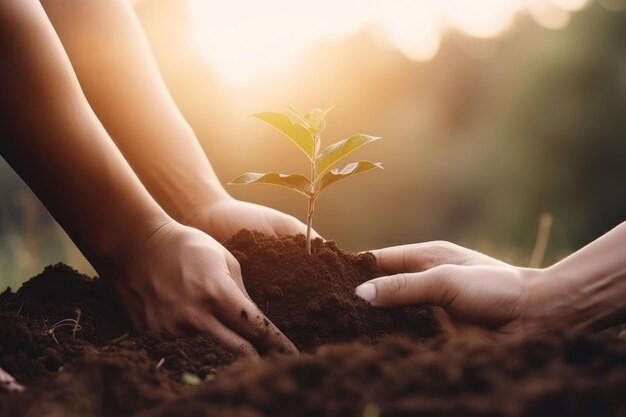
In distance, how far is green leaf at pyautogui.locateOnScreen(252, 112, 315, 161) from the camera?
2.18m

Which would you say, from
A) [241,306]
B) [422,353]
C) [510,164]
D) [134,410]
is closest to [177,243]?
[241,306]

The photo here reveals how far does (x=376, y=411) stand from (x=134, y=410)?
1.63 feet

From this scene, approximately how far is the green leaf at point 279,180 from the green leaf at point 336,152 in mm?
67

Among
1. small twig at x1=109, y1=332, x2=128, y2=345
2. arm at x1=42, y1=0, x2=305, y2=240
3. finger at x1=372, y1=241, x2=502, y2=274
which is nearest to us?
small twig at x1=109, y1=332, x2=128, y2=345

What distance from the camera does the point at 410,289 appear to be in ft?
7.34

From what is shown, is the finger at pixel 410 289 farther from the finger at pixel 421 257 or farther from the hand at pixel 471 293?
the finger at pixel 421 257

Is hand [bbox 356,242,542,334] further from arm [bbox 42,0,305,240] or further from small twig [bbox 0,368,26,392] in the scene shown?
small twig [bbox 0,368,26,392]

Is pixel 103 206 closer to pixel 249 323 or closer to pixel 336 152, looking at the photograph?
pixel 249 323

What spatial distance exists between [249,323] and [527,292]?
38.7 inches

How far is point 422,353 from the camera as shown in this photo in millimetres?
1353

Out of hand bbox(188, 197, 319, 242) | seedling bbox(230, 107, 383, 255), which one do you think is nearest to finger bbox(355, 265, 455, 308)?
seedling bbox(230, 107, 383, 255)

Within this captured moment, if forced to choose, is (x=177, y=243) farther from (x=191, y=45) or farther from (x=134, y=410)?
(x=191, y=45)

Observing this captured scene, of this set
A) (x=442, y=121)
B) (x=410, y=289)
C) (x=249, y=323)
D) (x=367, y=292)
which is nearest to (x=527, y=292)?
(x=410, y=289)

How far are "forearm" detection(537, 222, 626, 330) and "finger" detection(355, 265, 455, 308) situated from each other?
0.34 m
